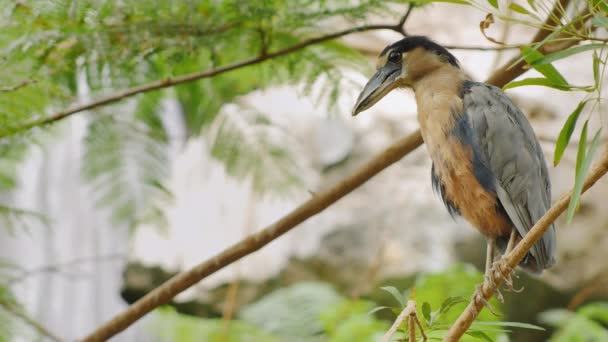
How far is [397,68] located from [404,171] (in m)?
2.09

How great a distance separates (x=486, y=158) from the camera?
965 millimetres

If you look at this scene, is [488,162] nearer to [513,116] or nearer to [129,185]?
[513,116]

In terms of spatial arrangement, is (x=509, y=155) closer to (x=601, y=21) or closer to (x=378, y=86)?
(x=378, y=86)

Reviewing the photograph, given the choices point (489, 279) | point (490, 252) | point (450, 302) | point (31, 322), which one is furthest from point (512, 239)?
point (31, 322)

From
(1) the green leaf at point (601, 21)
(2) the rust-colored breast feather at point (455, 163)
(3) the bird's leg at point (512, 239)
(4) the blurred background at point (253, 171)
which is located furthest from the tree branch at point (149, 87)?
(1) the green leaf at point (601, 21)

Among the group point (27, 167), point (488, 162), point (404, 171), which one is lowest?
point (27, 167)

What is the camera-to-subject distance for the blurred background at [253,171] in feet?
3.15

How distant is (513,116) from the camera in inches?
38.8

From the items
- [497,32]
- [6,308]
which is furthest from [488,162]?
[497,32]

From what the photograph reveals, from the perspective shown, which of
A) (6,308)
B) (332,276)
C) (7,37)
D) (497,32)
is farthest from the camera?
(497,32)

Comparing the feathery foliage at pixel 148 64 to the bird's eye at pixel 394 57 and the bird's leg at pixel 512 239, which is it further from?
the bird's leg at pixel 512 239

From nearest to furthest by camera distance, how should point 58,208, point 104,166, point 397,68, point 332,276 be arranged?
1. point 397,68
2. point 104,166
3. point 332,276
4. point 58,208

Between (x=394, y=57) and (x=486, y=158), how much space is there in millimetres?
207

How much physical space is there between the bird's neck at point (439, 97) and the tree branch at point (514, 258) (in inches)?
8.9
